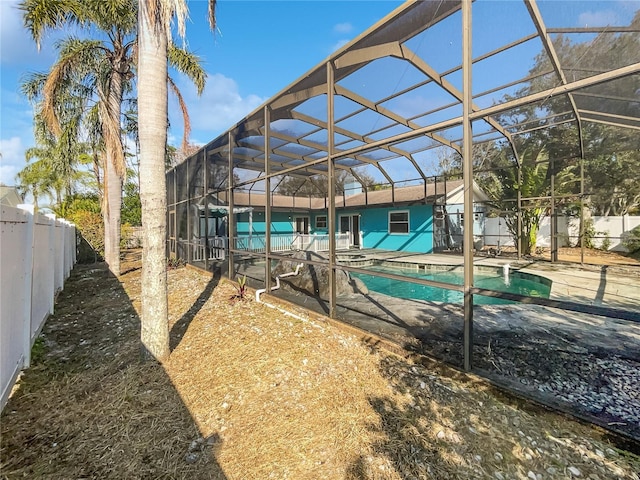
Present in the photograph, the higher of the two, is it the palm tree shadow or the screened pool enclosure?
the screened pool enclosure

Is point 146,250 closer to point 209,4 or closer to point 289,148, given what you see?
point 209,4

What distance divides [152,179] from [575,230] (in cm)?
1817

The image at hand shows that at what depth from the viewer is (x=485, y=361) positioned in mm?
3209

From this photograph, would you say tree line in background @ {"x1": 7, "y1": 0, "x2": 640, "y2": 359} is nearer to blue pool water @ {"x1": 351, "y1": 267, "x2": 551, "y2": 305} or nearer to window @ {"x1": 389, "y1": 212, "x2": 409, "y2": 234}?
blue pool water @ {"x1": 351, "y1": 267, "x2": 551, "y2": 305}

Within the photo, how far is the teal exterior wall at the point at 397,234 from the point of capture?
14.7 meters

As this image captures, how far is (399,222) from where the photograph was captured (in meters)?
15.8

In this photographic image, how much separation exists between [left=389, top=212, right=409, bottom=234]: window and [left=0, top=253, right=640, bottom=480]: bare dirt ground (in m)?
12.5

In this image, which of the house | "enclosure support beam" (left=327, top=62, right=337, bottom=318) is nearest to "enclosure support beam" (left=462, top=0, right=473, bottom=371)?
"enclosure support beam" (left=327, top=62, right=337, bottom=318)

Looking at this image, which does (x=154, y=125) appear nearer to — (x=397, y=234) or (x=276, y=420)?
(x=276, y=420)

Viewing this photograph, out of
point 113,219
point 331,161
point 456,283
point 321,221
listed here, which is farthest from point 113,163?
point 321,221

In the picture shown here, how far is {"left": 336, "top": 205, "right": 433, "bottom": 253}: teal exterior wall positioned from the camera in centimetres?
1466

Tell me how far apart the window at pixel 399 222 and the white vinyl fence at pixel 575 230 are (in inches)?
152

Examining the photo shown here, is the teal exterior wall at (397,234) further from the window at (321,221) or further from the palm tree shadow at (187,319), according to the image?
the palm tree shadow at (187,319)

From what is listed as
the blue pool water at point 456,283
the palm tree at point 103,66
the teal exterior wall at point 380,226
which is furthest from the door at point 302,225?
the palm tree at point 103,66
